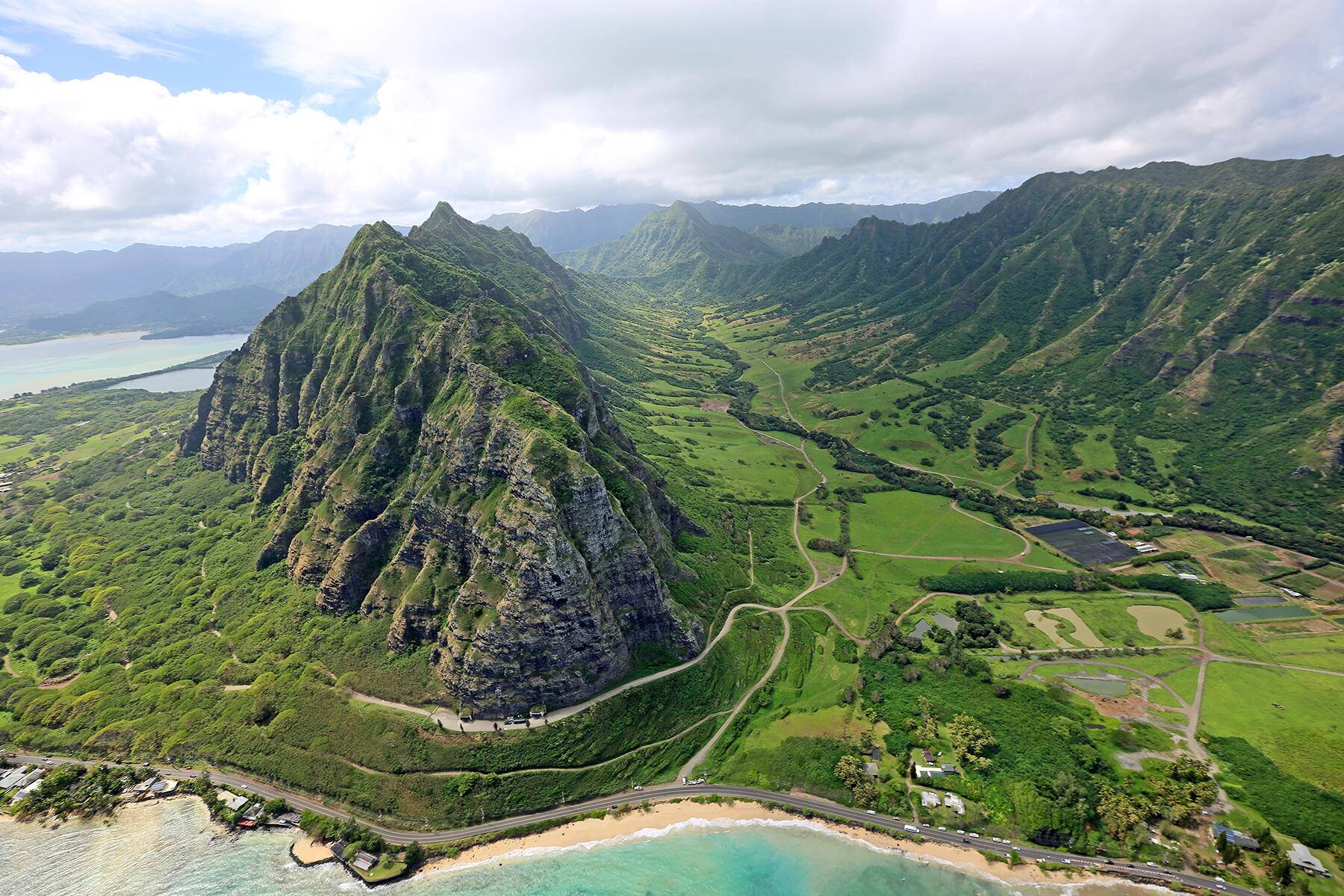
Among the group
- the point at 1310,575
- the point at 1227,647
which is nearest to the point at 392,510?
the point at 1227,647

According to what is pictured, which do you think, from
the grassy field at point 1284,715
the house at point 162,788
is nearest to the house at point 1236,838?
the grassy field at point 1284,715

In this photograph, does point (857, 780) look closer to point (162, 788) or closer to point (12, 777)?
point (162, 788)

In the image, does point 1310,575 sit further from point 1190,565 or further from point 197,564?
point 197,564

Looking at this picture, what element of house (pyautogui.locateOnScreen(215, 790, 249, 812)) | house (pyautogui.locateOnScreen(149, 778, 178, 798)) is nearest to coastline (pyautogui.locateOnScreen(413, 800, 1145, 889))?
house (pyautogui.locateOnScreen(215, 790, 249, 812))

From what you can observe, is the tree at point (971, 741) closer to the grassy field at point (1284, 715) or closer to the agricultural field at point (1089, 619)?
the agricultural field at point (1089, 619)

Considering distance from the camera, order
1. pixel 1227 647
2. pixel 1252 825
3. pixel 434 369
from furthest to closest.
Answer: pixel 434 369, pixel 1227 647, pixel 1252 825

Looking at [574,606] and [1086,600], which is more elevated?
[574,606]
